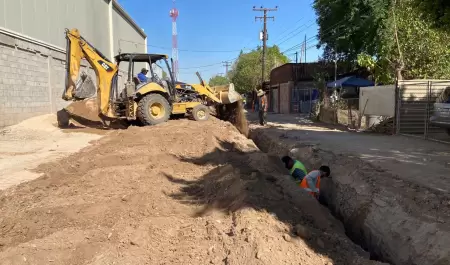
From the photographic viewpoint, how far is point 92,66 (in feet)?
43.6

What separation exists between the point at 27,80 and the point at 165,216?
12124mm

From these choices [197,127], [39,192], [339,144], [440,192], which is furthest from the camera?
[197,127]

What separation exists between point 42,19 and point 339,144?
1323cm

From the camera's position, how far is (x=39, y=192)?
6297 mm

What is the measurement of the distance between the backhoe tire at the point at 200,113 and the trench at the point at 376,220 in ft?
18.4

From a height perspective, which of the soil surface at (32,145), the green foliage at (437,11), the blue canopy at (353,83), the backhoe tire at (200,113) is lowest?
the soil surface at (32,145)

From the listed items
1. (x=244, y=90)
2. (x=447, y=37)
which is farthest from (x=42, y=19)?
(x=244, y=90)

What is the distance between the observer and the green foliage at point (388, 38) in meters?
18.1

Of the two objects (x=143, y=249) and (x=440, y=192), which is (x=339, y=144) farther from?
(x=143, y=249)

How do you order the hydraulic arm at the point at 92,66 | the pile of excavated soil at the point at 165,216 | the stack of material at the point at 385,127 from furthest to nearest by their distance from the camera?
the stack of material at the point at 385,127, the hydraulic arm at the point at 92,66, the pile of excavated soil at the point at 165,216

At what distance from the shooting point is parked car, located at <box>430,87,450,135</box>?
33.0 feet

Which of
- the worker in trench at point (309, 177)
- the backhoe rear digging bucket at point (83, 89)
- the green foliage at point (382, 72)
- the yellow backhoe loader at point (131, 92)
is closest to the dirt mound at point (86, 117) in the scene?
the yellow backhoe loader at point (131, 92)

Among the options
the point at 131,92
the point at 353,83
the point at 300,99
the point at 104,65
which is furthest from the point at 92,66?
the point at 300,99

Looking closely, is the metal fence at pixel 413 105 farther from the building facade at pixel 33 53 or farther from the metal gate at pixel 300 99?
the metal gate at pixel 300 99
